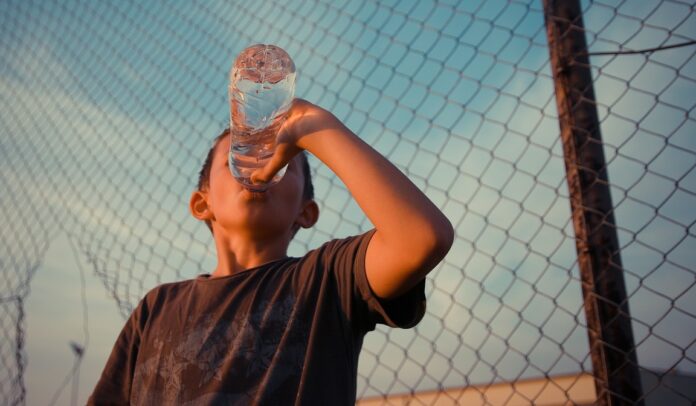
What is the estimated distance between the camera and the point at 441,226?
2.95 feet

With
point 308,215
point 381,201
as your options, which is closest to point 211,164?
point 308,215

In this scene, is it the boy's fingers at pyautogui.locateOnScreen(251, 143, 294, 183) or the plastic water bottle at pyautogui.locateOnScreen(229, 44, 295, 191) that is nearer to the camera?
the boy's fingers at pyautogui.locateOnScreen(251, 143, 294, 183)

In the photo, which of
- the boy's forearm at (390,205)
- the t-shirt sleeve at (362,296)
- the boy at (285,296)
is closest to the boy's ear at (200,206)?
the boy at (285,296)

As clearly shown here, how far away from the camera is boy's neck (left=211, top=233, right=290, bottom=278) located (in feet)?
4.41

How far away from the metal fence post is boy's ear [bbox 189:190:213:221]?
846mm

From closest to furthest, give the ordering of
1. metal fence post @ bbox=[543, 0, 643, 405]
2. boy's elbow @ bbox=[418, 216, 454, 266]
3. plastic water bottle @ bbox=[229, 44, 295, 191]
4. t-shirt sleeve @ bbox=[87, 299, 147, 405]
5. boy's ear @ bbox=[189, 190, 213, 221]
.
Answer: boy's elbow @ bbox=[418, 216, 454, 266]
plastic water bottle @ bbox=[229, 44, 295, 191]
t-shirt sleeve @ bbox=[87, 299, 147, 405]
metal fence post @ bbox=[543, 0, 643, 405]
boy's ear @ bbox=[189, 190, 213, 221]

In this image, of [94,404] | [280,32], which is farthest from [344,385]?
[280,32]

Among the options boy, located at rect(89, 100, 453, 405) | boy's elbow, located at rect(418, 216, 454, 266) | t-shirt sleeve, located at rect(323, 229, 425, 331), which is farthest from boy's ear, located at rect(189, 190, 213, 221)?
boy's elbow, located at rect(418, 216, 454, 266)

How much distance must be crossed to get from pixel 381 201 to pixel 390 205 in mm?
14

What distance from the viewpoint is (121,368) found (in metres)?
1.37

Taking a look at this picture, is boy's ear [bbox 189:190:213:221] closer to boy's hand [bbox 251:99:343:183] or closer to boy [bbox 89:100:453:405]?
boy [bbox 89:100:453:405]

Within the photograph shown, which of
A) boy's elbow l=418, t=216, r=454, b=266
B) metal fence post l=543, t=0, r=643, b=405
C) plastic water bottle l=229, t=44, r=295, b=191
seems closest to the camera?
boy's elbow l=418, t=216, r=454, b=266

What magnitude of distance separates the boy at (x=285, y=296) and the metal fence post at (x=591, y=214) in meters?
0.63

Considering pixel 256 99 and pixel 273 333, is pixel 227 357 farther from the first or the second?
pixel 256 99
